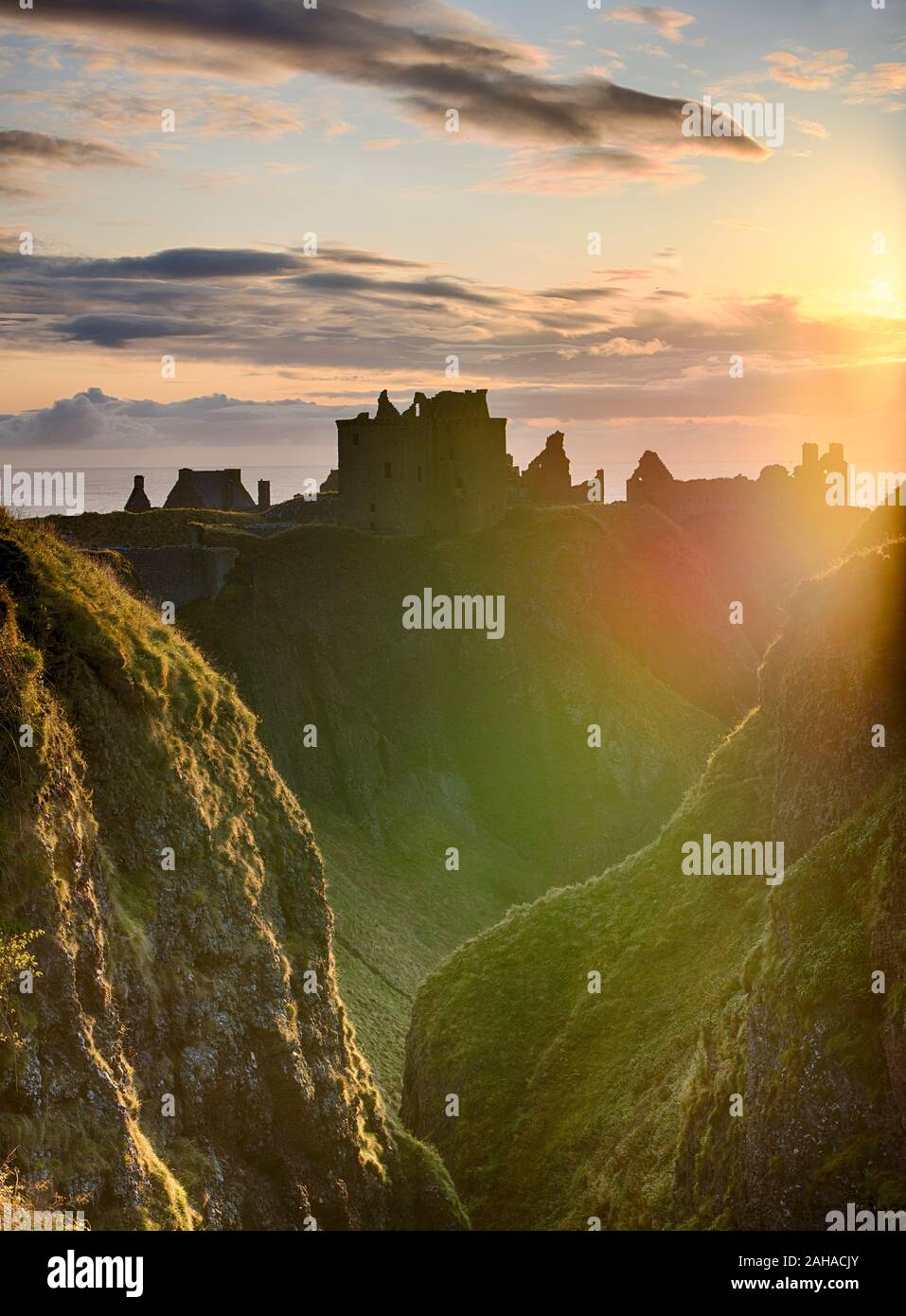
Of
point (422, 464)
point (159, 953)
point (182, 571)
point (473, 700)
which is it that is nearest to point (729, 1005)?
point (159, 953)

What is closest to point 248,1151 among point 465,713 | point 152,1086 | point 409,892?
point 152,1086

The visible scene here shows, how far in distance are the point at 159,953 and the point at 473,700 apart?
60.7 meters

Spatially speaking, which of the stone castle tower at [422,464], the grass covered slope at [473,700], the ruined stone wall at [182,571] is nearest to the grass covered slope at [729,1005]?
the grass covered slope at [473,700]

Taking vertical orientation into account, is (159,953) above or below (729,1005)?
above

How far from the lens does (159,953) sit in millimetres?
25641

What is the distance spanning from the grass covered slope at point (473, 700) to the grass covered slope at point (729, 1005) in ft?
65.2

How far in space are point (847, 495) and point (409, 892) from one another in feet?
236

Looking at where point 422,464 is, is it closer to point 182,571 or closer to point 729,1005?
point 182,571

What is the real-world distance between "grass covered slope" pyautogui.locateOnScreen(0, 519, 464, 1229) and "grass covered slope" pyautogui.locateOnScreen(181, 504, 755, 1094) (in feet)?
106

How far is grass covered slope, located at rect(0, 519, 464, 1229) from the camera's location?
20984 mm

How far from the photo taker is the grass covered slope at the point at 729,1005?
975 inches

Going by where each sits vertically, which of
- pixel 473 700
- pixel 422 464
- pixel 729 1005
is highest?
pixel 422 464

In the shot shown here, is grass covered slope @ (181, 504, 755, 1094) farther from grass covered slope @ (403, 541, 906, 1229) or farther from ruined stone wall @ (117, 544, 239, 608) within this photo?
grass covered slope @ (403, 541, 906, 1229)

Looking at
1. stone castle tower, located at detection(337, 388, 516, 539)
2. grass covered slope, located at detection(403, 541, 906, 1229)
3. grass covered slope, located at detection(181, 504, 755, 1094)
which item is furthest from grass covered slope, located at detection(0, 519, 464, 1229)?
stone castle tower, located at detection(337, 388, 516, 539)
